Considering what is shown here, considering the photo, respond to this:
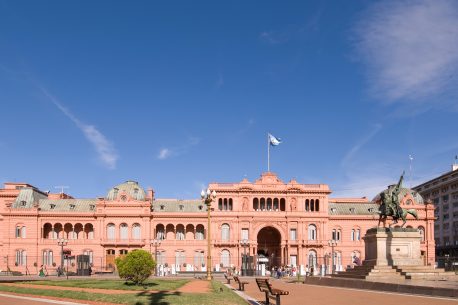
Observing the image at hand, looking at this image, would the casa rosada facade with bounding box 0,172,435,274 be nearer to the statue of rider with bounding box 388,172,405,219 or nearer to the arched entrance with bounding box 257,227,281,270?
the arched entrance with bounding box 257,227,281,270

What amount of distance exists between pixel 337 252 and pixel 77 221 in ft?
146

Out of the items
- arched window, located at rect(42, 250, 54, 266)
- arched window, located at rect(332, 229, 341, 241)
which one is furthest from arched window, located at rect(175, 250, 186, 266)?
arched window, located at rect(332, 229, 341, 241)

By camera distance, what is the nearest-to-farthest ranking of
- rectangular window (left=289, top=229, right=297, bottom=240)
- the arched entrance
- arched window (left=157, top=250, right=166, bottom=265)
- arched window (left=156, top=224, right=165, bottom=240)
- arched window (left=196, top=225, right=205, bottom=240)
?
arched window (left=157, top=250, right=166, bottom=265) < rectangular window (left=289, top=229, right=297, bottom=240) < arched window (left=156, top=224, right=165, bottom=240) < arched window (left=196, top=225, right=205, bottom=240) < the arched entrance

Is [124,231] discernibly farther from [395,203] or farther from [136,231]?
[395,203]

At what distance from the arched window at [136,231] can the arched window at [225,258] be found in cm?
1422

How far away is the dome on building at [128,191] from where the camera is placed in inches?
3856

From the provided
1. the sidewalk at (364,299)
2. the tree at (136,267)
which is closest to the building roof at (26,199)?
the tree at (136,267)

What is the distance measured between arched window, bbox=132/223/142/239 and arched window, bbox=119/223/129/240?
1.00 m

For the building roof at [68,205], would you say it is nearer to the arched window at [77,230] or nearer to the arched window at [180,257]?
the arched window at [77,230]

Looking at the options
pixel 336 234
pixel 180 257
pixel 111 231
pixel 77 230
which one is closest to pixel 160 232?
pixel 180 257

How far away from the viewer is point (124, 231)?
96.0 meters

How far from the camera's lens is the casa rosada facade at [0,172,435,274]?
9462 centimetres

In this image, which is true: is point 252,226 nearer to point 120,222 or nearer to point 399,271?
point 120,222

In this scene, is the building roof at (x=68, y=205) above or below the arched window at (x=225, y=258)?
above
